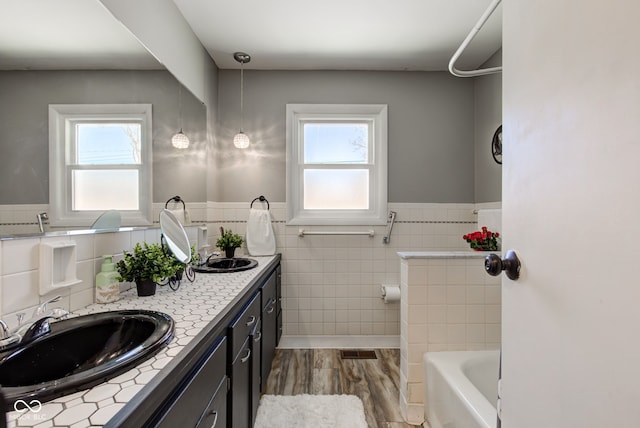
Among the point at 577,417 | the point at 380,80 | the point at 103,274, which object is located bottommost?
the point at 577,417

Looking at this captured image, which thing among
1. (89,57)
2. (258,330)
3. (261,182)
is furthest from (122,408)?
(261,182)

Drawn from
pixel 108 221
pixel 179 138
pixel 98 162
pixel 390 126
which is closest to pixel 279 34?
pixel 179 138

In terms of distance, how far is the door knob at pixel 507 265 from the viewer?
701 mm

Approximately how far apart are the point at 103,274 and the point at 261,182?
5.21 feet

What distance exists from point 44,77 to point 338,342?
2.48 meters

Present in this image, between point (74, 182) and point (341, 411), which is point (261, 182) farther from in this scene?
point (341, 411)

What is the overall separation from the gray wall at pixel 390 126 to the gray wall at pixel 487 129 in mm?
64

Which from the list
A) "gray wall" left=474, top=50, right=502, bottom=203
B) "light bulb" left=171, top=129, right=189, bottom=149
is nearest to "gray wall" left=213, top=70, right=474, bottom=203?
"gray wall" left=474, top=50, right=502, bottom=203

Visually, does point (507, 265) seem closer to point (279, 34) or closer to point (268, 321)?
point (268, 321)

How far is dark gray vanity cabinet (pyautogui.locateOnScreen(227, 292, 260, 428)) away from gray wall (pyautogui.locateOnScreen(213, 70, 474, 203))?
140cm

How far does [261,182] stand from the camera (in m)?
2.62

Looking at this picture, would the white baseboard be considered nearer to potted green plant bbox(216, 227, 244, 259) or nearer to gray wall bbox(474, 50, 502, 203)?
potted green plant bbox(216, 227, 244, 259)

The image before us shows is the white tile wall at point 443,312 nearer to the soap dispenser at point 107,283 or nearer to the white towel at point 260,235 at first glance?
the white towel at point 260,235

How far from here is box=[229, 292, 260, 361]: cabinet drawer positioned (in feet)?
3.66
